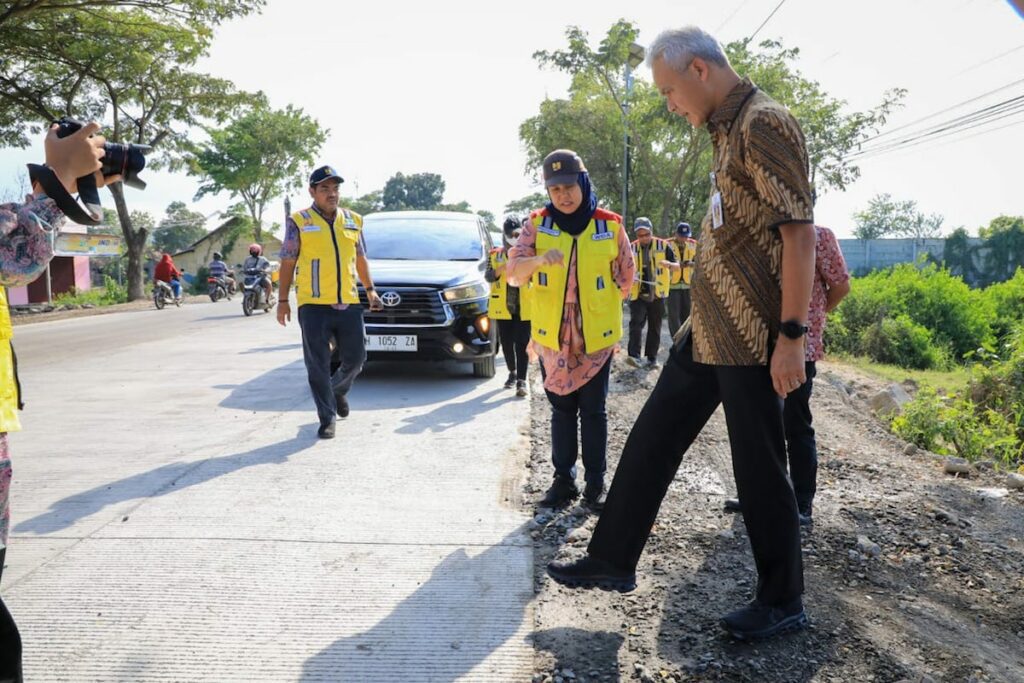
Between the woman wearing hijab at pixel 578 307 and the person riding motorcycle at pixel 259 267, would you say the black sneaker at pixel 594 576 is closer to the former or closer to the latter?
the woman wearing hijab at pixel 578 307

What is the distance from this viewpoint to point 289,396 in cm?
771

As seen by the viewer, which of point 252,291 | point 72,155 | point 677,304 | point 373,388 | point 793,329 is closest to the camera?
point 72,155

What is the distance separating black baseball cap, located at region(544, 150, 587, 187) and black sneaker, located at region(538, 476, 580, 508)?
159 centimetres

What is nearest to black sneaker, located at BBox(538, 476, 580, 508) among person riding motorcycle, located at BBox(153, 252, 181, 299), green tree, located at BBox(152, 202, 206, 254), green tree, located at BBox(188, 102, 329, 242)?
person riding motorcycle, located at BBox(153, 252, 181, 299)

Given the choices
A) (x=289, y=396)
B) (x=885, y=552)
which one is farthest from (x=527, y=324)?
(x=885, y=552)

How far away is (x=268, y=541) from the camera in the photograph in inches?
148

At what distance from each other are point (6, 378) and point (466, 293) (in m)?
6.22

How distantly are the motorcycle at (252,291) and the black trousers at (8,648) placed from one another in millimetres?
17478

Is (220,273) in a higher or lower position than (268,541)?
higher

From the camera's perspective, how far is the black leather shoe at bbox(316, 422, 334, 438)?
5.88m

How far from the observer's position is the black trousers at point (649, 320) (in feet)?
35.0

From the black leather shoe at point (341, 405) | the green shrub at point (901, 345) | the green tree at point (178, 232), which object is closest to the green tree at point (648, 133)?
the green shrub at point (901, 345)

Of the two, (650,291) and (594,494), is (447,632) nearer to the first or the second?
(594,494)

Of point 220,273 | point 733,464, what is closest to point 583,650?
point 733,464
